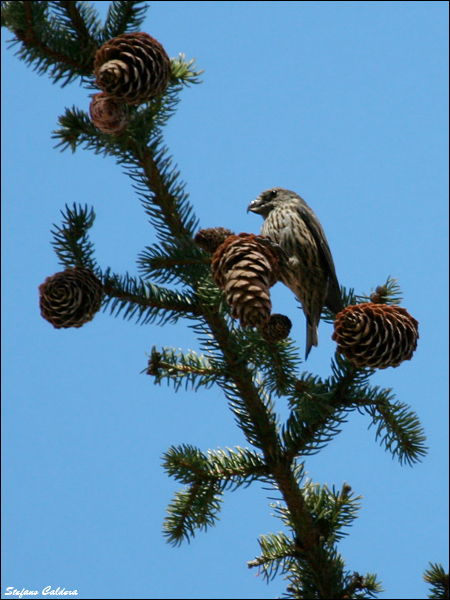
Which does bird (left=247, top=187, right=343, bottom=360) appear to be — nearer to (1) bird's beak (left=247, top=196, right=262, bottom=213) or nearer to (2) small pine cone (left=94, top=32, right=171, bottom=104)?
(1) bird's beak (left=247, top=196, right=262, bottom=213)

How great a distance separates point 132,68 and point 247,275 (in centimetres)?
94

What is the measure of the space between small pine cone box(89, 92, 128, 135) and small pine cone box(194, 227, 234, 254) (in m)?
0.55

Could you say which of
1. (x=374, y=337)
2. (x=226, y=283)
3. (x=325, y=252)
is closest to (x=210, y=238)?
(x=226, y=283)

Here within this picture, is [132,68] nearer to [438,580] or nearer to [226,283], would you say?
[226,283]

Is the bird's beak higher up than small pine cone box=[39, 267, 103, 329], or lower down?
higher up

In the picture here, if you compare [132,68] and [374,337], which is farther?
[132,68]

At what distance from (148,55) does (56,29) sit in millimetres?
817

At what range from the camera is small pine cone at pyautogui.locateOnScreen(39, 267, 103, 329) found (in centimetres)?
260

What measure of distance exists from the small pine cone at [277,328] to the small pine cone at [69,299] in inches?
27.5

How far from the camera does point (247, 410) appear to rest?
2678 mm

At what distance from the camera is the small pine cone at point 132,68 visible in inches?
100

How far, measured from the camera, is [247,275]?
2.28m

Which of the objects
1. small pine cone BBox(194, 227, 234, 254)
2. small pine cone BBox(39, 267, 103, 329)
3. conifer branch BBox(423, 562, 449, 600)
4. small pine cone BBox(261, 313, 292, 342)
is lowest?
conifer branch BBox(423, 562, 449, 600)

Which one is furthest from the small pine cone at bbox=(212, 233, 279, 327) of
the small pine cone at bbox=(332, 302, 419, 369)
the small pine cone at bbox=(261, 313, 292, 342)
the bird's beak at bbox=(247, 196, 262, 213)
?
the bird's beak at bbox=(247, 196, 262, 213)
